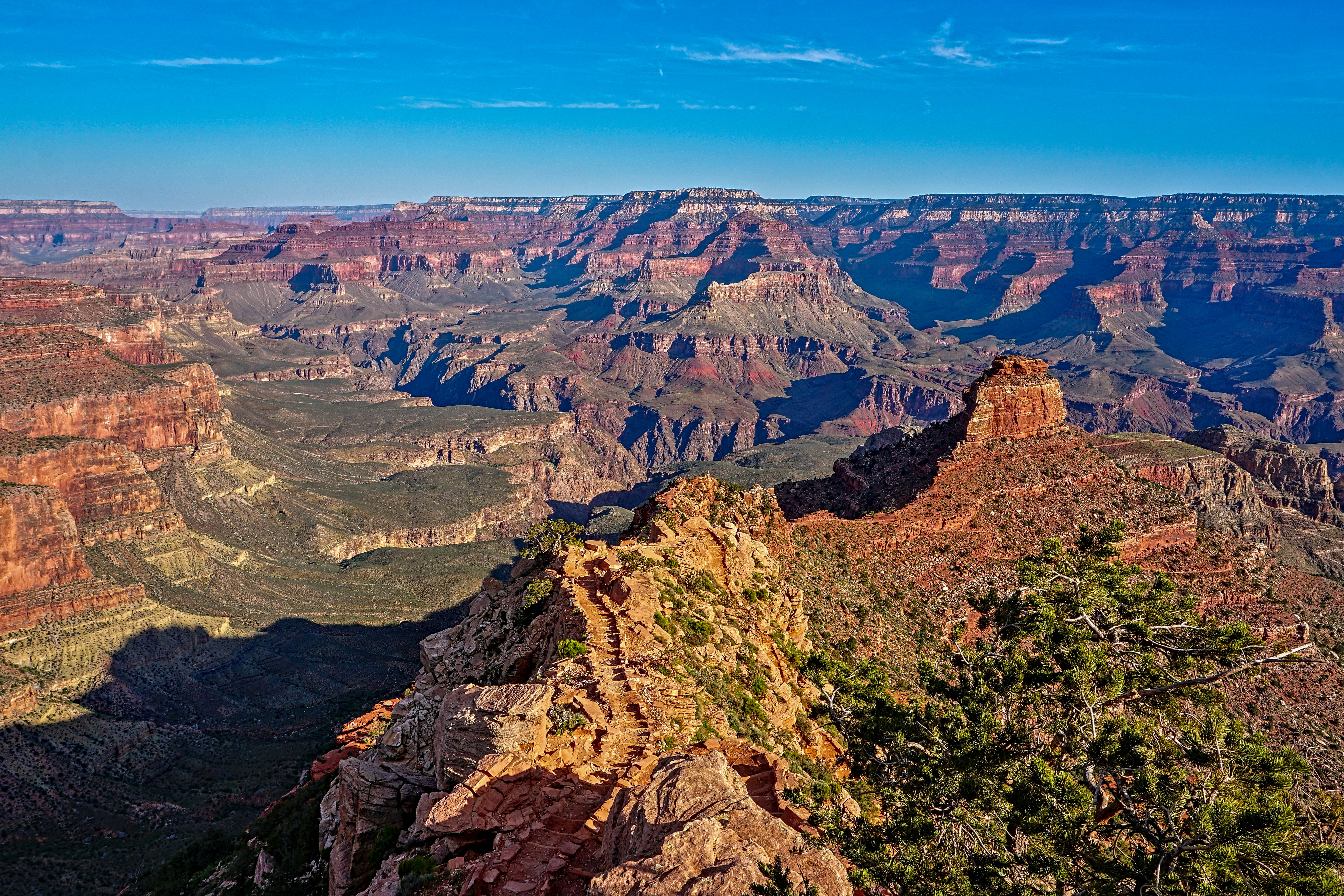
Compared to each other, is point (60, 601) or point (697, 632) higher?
point (697, 632)

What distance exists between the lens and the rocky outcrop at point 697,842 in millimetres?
13953

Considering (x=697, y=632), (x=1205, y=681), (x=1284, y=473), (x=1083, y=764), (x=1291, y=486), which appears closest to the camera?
(x=1205, y=681)

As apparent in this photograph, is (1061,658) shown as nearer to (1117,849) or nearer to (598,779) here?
(1117,849)

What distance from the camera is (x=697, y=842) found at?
14664 mm

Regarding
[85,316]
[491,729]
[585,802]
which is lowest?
[585,802]

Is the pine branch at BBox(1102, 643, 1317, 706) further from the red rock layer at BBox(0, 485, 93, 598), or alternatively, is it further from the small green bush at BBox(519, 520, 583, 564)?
the red rock layer at BBox(0, 485, 93, 598)

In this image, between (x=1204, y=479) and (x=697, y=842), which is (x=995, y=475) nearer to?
(x=697, y=842)

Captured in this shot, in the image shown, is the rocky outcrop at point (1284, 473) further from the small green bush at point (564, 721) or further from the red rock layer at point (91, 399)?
the red rock layer at point (91, 399)

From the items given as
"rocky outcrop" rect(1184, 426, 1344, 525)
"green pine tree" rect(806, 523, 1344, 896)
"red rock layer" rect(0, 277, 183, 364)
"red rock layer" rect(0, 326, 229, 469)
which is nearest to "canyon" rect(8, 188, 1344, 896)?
"red rock layer" rect(0, 326, 229, 469)

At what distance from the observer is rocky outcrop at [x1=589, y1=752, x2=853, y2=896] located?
1395 cm

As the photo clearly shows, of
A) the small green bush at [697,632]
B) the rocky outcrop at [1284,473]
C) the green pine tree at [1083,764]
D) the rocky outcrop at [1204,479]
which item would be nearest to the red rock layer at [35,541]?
the small green bush at [697,632]

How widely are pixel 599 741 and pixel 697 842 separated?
314 inches

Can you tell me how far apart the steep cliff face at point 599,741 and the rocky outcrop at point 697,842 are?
41 mm

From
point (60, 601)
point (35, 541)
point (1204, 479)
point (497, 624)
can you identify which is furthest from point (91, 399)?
point (1204, 479)
